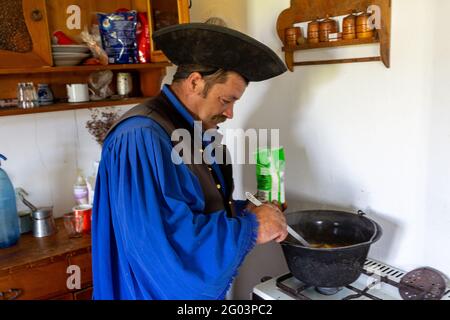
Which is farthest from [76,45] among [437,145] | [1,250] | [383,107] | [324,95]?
[437,145]

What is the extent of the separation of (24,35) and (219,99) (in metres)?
0.76

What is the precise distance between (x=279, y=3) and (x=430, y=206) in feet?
2.81

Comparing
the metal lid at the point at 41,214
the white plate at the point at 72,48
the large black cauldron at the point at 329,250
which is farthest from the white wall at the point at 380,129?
the metal lid at the point at 41,214

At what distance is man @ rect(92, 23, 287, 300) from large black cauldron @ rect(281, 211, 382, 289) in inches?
4.4

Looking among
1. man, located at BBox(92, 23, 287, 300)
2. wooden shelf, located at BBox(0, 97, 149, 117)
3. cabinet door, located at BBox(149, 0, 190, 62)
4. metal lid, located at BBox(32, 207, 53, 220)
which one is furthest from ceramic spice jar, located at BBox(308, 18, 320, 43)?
metal lid, located at BBox(32, 207, 53, 220)

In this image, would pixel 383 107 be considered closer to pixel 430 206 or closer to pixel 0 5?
pixel 430 206

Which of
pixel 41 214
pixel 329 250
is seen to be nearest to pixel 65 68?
pixel 41 214

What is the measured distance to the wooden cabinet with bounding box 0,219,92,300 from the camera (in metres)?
1.25

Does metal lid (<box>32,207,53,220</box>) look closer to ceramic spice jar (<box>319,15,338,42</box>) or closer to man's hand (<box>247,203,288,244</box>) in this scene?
man's hand (<box>247,203,288,244</box>)

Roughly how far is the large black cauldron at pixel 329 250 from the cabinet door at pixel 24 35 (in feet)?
A: 3.20

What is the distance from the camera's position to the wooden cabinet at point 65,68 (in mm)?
1376

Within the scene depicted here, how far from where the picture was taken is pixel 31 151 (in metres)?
1.59

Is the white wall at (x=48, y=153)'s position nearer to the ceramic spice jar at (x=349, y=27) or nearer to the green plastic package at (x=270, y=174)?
the green plastic package at (x=270, y=174)

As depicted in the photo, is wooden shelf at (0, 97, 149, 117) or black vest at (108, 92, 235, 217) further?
wooden shelf at (0, 97, 149, 117)
